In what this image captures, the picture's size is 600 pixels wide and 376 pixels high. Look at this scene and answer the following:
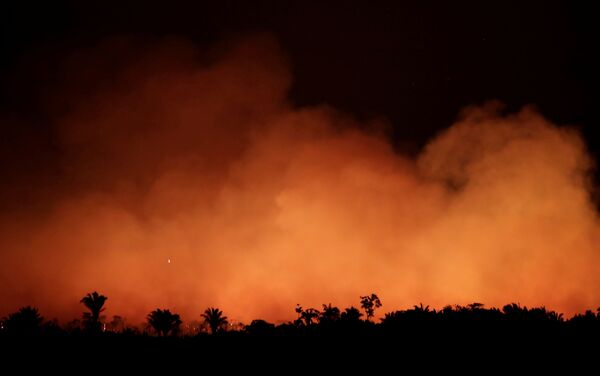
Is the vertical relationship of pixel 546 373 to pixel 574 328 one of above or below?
below

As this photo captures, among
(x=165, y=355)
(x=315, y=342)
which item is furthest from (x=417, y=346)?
(x=165, y=355)

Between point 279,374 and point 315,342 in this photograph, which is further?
point 315,342

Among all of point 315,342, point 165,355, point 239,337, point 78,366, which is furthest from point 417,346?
point 78,366

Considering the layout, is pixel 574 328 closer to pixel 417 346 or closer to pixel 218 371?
pixel 417 346

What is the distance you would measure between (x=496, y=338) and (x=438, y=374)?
132 inches

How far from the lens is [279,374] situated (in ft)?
42.9

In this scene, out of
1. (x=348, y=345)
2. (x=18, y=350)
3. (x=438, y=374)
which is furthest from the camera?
(x=348, y=345)

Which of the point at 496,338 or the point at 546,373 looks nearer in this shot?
the point at 546,373

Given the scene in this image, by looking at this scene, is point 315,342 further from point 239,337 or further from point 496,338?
point 496,338

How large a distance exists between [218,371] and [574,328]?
1113cm

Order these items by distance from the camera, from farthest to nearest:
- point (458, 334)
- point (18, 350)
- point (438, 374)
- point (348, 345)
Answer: point (458, 334), point (348, 345), point (18, 350), point (438, 374)

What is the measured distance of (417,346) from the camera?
1473 centimetres

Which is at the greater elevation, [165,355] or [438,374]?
[165,355]

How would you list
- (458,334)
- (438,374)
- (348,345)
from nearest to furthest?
(438,374) → (348,345) → (458,334)
